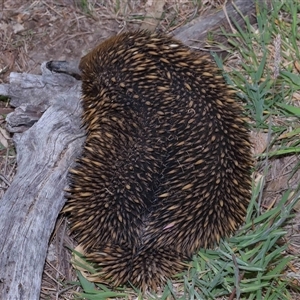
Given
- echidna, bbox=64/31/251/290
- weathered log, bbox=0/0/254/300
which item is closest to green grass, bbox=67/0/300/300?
echidna, bbox=64/31/251/290

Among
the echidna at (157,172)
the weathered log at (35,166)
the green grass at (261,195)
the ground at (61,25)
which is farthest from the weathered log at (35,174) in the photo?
the ground at (61,25)

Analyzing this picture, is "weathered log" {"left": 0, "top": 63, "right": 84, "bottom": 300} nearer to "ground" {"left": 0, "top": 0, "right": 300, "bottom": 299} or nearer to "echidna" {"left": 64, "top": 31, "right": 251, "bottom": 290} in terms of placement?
"echidna" {"left": 64, "top": 31, "right": 251, "bottom": 290}

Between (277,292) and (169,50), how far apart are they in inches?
55.8

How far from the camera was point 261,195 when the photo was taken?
10.3 ft

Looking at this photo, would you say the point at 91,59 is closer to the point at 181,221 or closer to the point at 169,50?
the point at 169,50

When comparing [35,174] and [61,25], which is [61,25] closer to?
[61,25]

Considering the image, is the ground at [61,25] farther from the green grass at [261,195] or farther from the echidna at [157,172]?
the echidna at [157,172]

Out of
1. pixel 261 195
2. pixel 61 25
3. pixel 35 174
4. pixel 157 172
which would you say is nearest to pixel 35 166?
pixel 35 174

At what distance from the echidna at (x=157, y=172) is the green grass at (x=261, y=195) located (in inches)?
3.7

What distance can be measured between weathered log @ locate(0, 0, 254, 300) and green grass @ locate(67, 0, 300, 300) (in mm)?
282

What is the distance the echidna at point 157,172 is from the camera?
9.77ft

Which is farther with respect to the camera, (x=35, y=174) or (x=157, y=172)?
(x=35, y=174)

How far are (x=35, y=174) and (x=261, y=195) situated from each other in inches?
47.5

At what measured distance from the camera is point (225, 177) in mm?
3020
